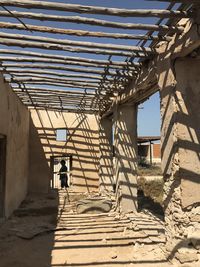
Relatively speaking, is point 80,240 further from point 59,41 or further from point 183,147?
point 59,41

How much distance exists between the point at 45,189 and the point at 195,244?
10454 millimetres

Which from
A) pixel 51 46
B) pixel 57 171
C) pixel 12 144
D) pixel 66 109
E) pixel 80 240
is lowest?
pixel 57 171

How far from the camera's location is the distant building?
28797 millimetres

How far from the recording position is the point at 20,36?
647 cm

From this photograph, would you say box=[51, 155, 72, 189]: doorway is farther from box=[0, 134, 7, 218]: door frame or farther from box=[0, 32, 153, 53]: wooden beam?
box=[0, 32, 153, 53]: wooden beam

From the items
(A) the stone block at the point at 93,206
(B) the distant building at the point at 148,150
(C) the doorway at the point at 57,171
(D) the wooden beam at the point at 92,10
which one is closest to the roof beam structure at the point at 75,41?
(D) the wooden beam at the point at 92,10

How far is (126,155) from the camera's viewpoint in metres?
10.9

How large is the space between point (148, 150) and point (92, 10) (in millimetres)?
31911

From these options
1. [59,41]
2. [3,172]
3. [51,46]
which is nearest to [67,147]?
[3,172]

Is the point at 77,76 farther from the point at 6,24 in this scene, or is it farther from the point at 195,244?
the point at 195,244

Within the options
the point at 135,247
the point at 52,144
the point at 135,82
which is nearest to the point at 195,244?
the point at 135,247

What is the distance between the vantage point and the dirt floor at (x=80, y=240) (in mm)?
6480

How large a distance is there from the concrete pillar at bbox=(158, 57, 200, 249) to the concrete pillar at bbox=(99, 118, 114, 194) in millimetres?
8635

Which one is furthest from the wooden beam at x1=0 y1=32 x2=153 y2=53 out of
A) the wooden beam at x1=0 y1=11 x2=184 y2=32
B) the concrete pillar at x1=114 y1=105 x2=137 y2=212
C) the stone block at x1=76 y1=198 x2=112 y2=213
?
the stone block at x1=76 y1=198 x2=112 y2=213
